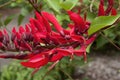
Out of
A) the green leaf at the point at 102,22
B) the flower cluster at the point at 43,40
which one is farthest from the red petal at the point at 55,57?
the green leaf at the point at 102,22

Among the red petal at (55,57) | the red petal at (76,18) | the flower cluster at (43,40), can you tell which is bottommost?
the red petal at (55,57)

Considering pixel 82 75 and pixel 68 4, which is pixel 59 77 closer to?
pixel 82 75

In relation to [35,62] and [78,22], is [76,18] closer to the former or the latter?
[78,22]

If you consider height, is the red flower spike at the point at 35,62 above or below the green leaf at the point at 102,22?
below

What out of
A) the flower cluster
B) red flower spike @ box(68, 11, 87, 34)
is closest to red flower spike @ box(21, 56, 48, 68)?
the flower cluster

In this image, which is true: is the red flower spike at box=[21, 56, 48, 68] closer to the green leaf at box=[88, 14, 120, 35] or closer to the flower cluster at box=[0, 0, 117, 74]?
the flower cluster at box=[0, 0, 117, 74]

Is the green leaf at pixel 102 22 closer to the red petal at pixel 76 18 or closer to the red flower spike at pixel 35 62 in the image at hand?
the red petal at pixel 76 18

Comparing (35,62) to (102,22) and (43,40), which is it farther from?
(102,22)

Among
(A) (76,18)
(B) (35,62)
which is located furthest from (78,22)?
(B) (35,62)
